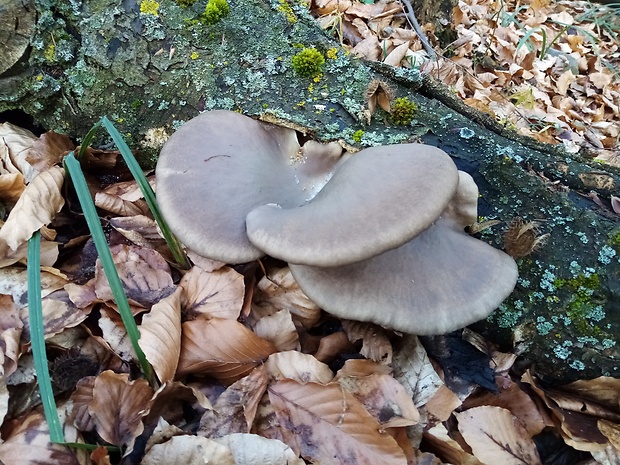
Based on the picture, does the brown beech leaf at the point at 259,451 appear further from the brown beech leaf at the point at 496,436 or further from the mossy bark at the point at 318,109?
the mossy bark at the point at 318,109

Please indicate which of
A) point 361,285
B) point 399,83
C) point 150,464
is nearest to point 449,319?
point 361,285

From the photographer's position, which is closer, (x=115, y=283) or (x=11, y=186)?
(x=115, y=283)

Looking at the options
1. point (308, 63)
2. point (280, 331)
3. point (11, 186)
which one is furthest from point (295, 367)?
point (11, 186)

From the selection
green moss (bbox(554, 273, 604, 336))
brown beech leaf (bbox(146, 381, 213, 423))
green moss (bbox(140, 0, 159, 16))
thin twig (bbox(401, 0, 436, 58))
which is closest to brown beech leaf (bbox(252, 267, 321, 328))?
brown beech leaf (bbox(146, 381, 213, 423))

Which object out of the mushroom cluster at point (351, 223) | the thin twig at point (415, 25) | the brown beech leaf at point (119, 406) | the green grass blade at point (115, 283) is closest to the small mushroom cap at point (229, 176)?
the mushroom cluster at point (351, 223)

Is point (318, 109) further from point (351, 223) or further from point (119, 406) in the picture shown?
point (119, 406)

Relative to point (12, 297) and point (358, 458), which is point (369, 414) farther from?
point (12, 297)

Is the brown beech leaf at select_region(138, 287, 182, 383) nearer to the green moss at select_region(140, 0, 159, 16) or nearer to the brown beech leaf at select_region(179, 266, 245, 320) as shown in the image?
the brown beech leaf at select_region(179, 266, 245, 320)
